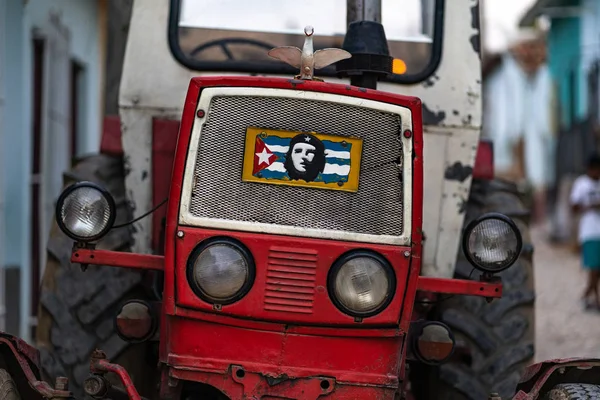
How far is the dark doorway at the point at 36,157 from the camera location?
9.56 metres

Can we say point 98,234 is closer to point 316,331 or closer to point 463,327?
point 316,331

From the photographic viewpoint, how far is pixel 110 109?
7.50 metres

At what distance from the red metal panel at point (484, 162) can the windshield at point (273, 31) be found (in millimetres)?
564

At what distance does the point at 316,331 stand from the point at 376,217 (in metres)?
0.46

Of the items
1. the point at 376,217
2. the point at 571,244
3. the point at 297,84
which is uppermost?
the point at 297,84

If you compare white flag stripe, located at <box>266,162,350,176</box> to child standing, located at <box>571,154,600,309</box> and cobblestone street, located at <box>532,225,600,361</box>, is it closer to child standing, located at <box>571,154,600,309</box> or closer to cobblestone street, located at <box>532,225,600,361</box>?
cobblestone street, located at <box>532,225,600,361</box>

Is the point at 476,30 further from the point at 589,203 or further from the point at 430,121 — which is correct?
the point at 589,203

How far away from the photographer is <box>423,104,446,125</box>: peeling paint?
529cm

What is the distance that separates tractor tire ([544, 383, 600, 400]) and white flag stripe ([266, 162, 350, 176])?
1.06 meters

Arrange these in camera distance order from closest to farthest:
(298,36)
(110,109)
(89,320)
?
(89,320) < (298,36) < (110,109)

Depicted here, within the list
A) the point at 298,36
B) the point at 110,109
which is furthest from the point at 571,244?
the point at 298,36

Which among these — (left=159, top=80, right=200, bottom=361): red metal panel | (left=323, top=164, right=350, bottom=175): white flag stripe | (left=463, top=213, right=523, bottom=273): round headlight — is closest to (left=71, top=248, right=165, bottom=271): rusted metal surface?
(left=159, top=80, right=200, bottom=361): red metal panel

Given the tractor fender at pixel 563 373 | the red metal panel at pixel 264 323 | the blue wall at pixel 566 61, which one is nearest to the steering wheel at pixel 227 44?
the red metal panel at pixel 264 323

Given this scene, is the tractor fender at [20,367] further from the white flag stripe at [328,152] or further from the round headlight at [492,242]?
the round headlight at [492,242]
